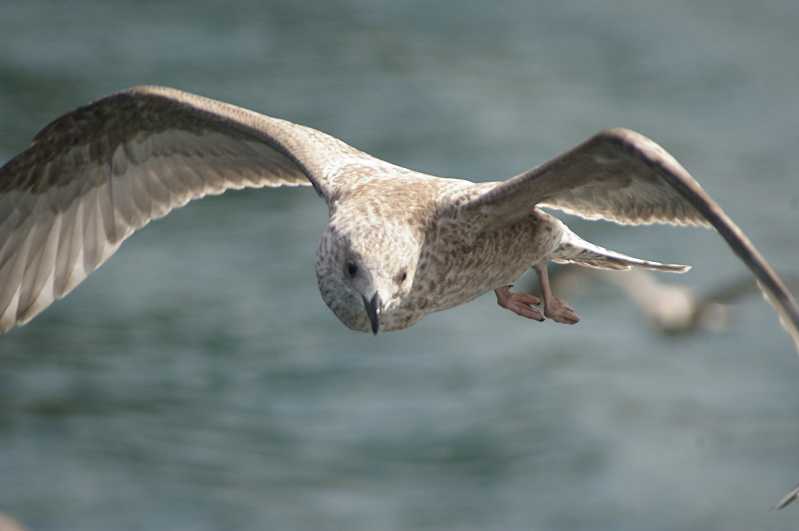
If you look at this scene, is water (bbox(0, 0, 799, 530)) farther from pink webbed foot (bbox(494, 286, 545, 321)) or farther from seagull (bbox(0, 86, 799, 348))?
seagull (bbox(0, 86, 799, 348))

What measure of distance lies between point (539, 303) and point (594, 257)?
436 mm

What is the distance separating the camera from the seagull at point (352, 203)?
4.92m

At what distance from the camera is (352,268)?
490cm

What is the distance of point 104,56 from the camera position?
2611 cm

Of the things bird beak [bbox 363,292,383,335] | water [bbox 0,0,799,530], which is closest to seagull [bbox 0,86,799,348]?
bird beak [bbox 363,292,383,335]

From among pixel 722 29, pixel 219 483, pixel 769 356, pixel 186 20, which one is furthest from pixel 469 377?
pixel 722 29

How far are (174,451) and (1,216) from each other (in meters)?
12.2

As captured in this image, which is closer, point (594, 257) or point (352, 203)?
point (352, 203)

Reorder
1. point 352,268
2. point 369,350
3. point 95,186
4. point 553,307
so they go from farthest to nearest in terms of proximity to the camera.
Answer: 1. point 369,350
2. point 95,186
3. point 553,307
4. point 352,268

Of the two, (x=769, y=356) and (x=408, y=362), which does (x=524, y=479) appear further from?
(x=769, y=356)

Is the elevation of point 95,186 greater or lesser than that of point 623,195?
greater

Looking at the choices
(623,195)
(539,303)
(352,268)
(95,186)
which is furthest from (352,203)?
(95,186)

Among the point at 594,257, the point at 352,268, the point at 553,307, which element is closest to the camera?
the point at 352,268

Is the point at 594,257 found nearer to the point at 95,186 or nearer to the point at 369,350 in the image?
the point at 95,186
